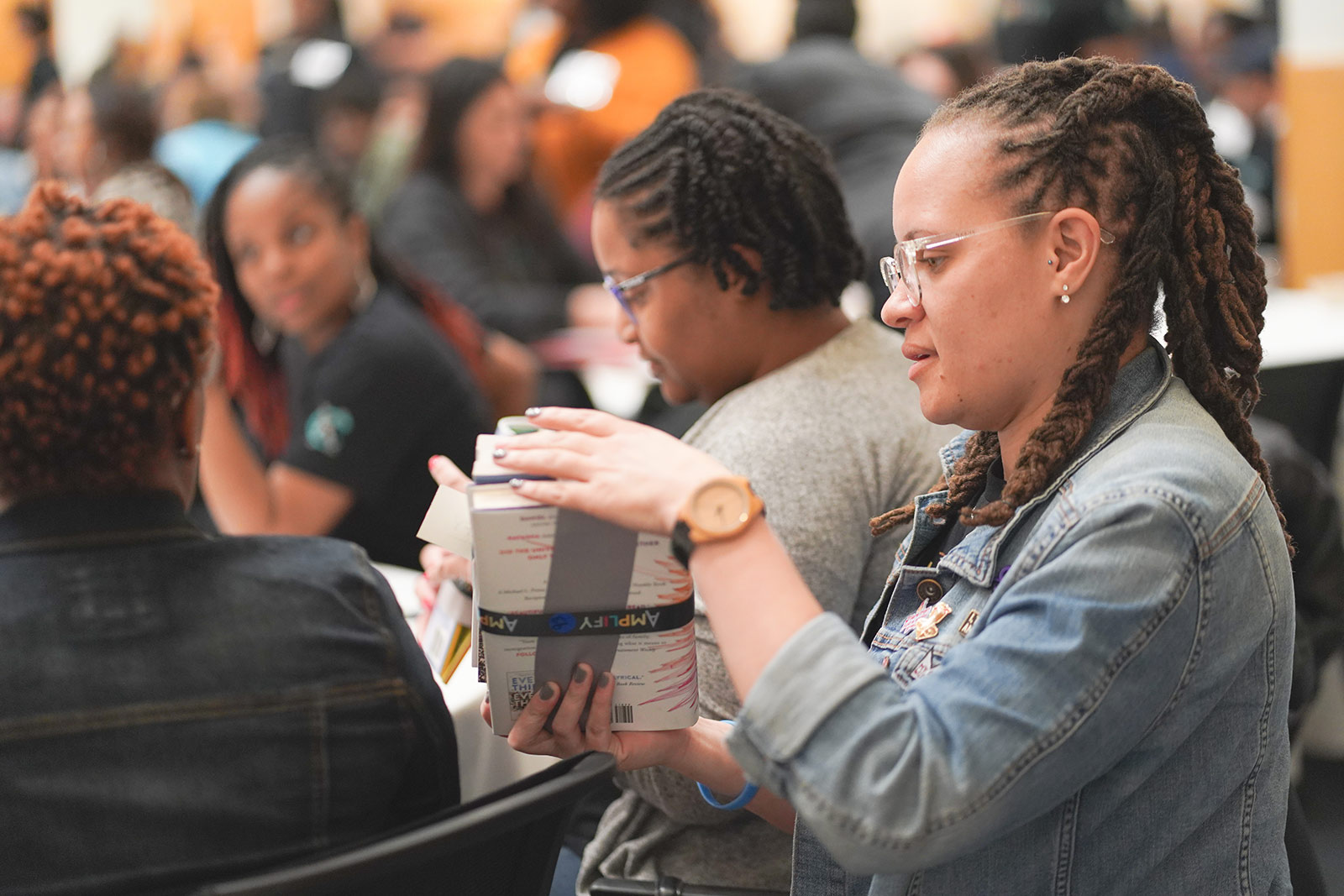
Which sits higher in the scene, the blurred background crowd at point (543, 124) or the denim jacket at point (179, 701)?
the denim jacket at point (179, 701)

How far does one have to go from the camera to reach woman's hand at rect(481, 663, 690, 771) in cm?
119

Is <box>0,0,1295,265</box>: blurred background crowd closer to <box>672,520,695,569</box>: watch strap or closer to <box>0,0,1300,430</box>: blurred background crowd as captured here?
<box>0,0,1300,430</box>: blurred background crowd

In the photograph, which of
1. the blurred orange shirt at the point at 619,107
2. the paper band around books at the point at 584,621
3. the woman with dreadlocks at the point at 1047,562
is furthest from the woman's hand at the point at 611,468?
the blurred orange shirt at the point at 619,107

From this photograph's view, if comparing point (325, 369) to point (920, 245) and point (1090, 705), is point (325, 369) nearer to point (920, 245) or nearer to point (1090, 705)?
point (920, 245)

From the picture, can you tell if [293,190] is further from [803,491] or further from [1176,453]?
[1176,453]

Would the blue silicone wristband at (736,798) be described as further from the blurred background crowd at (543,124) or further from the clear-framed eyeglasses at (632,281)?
the blurred background crowd at (543,124)

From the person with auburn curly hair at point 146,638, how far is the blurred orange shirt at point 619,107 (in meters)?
2.95

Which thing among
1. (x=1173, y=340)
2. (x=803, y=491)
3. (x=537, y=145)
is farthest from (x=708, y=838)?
(x=537, y=145)

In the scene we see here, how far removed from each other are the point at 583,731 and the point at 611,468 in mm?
335

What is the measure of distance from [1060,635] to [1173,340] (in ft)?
1.27

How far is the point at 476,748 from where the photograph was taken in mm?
1599

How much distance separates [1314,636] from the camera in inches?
91.0

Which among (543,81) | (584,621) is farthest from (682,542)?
(543,81)

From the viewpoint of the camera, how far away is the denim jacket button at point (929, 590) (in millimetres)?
1242
